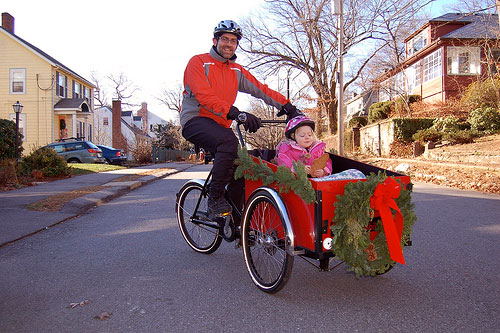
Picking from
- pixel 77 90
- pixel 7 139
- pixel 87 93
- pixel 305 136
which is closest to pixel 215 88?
pixel 305 136

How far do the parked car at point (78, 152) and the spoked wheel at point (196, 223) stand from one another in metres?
20.2

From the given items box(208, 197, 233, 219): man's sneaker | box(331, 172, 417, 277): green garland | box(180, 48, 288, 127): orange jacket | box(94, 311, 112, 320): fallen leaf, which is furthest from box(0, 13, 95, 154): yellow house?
box(331, 172, 417, 277): green garland

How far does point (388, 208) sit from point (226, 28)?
2302 mm

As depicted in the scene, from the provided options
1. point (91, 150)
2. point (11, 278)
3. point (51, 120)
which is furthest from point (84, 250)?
point (51, 120)

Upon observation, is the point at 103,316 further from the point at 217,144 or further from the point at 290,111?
the point at 290,111

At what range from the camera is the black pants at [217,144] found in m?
3.95

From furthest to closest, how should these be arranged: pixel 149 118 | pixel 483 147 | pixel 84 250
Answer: pixel 149 118, pixel 483 147, pixel 84 250

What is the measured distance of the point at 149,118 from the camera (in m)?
99.2

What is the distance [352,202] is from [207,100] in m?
1.66

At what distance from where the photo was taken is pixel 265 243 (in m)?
3.53

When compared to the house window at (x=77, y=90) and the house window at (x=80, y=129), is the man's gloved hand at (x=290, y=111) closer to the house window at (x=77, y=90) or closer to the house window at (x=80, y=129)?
the house window at (x=80, y=129)

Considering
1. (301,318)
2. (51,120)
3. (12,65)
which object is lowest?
(301,318)

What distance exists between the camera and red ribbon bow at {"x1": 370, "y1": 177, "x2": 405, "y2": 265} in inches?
117

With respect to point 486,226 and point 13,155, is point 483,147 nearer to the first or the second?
point 486,226
